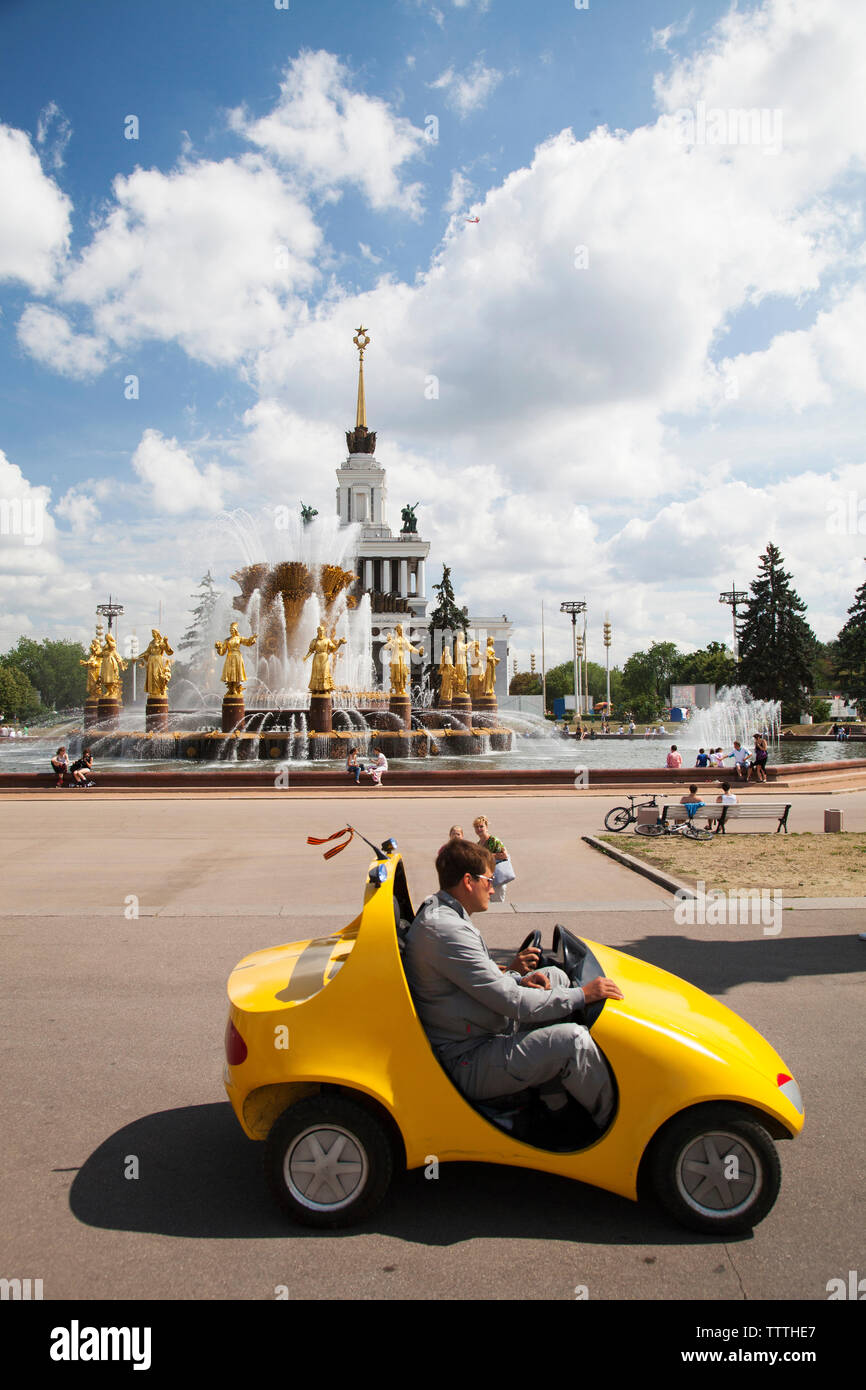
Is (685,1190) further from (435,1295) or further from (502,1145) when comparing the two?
(435,1295)

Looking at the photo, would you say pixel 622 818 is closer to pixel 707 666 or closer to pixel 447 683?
pixel 447 683

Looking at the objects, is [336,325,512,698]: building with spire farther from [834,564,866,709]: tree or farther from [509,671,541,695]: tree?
[834,564,866,709]: tree

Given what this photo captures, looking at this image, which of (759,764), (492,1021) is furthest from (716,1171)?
(759,764)

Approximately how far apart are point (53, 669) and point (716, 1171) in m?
159

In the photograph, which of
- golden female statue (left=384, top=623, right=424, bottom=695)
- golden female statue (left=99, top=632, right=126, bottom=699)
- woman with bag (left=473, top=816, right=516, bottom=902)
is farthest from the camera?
golden female statue (left=99, top=632, right=126, bottom=699)

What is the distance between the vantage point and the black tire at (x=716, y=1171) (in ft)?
11.5

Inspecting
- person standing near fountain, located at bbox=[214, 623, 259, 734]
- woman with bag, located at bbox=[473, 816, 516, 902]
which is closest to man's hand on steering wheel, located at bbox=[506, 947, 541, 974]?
woman with bag, located at bbox=[473, 816, 516, 902]

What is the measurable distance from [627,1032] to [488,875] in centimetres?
86

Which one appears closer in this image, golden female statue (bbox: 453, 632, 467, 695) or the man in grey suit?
the man in grey suit

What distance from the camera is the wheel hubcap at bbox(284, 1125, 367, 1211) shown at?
3594mm

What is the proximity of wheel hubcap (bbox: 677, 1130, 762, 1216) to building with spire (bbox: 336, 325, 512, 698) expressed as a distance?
108250 mm

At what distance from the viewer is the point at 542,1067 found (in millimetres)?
3600
